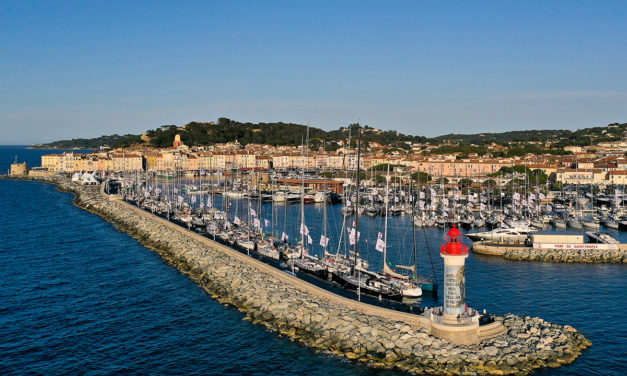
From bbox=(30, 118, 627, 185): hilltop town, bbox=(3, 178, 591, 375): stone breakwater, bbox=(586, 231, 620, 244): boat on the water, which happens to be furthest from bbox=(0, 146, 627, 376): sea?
bbox=(30, 118, 627, 185): hilltop town

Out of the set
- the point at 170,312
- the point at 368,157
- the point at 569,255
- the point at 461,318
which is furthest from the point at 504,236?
the point at 368,157

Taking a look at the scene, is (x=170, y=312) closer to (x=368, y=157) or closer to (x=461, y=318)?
(x=461, y=318)

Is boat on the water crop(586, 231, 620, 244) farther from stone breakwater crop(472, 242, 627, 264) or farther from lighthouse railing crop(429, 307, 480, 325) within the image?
lighthouse railing crop(429, 307, 480, 325)

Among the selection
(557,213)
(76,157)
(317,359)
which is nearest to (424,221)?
(557,213)

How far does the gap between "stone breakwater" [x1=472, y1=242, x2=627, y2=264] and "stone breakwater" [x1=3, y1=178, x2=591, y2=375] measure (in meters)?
14.9

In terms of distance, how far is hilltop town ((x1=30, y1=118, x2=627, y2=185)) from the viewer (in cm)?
8544

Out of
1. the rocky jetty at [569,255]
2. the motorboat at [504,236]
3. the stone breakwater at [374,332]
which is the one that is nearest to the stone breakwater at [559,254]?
the rocky jetty at [569,255]

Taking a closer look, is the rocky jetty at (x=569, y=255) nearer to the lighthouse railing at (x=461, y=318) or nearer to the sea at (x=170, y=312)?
the sea at (x=170, y=312)

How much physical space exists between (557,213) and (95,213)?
148 ft

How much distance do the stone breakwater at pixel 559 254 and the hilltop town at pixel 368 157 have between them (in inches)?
608

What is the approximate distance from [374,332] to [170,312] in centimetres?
920

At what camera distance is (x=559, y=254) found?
33.3 meters

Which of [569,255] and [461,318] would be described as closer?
[461,318]

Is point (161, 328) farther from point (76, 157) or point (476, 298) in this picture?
point (76, 157)
